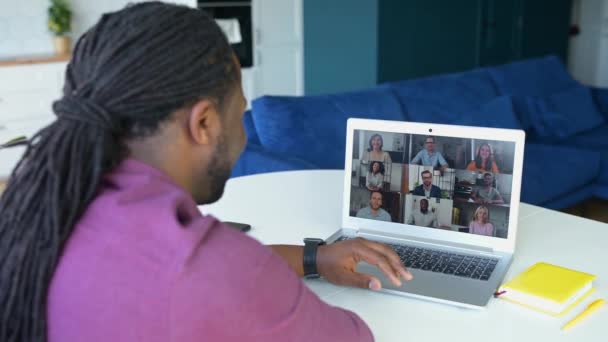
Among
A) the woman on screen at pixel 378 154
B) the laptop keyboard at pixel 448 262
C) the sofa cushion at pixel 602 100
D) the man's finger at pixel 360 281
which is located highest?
the woman on screen at pixel 378 154

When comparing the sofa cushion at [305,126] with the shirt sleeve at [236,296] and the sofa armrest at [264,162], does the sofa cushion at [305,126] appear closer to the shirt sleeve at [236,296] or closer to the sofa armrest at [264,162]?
the sofa armrest at [264,162]

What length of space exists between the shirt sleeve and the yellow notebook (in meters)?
0.48

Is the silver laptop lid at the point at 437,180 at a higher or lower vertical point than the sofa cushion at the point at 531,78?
higher

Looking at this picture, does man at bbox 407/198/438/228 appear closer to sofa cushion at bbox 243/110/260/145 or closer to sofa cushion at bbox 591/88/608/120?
sofa cushion at bbox 243/110/260/145

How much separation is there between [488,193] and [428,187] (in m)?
0.11

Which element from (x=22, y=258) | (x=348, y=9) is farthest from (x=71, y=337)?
(x=348, y=9)

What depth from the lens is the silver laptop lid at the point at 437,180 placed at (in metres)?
1.28

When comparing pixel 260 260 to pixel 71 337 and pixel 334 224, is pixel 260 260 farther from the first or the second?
pixel 334 224

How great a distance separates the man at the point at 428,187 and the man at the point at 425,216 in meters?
0.02

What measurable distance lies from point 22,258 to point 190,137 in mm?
228

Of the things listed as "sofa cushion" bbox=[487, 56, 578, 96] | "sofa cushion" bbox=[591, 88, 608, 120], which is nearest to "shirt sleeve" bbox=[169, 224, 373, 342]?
"sofa cushion" bbox=[487, 56, 578, 96]

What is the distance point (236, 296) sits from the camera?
0.70m

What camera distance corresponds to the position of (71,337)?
0.73 meters

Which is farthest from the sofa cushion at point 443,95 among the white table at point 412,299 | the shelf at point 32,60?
the shelf at point 32,60
